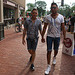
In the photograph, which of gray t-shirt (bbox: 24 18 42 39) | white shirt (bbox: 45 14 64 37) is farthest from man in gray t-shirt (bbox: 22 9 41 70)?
white shirt (bbox: 45 14 64 37)

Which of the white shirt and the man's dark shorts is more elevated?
the white shirt

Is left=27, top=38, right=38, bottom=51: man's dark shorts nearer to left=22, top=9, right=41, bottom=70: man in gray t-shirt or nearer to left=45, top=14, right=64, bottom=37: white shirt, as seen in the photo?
left=22, top=9, right=41, bottom=70: man in gray t-shirt

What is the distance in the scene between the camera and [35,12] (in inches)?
152

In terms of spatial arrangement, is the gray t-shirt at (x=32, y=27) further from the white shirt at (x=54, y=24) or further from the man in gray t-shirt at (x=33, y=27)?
the white shirt at (x=54, y=24)

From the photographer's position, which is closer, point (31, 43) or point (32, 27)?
point (32, 27)

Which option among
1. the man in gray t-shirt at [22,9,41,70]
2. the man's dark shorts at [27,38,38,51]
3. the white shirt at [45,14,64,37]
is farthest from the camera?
the man's dark shorts at [27,38,38,51]

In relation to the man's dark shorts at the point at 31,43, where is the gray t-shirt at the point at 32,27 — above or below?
above

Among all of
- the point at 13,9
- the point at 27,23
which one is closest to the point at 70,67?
the point at 27,23

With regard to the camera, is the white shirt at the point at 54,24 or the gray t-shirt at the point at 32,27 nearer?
the white shirt at the point at 54,24

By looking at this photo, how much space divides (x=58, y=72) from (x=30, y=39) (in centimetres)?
131

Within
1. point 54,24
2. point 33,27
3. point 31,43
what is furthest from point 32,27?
point 54,24

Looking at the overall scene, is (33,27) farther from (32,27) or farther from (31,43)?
(31,43)

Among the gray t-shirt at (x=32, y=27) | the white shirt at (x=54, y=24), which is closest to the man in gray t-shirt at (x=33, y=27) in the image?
the gray t-shirt at (x=32, y=27)

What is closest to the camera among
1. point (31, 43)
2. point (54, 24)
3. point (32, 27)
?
point (54, 24)
